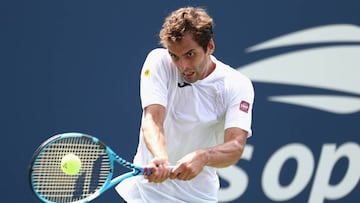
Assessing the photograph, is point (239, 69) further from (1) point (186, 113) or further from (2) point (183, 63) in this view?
(2) point (183, 63)

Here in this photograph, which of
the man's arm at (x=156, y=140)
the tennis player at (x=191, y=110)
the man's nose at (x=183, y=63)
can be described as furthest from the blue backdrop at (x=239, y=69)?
the man's nose at (x=183, y=63)

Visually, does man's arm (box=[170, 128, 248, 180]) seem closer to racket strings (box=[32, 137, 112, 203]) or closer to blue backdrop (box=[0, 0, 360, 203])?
racket strings (box=[32, 137, 112, 203])

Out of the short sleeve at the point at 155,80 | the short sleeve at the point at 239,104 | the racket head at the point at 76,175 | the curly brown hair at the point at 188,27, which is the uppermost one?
the curly brown hair at the point at 188,27

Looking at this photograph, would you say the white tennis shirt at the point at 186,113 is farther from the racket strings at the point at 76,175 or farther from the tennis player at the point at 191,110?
the racket strings at the point at 76,175

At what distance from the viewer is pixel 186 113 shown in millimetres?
4832

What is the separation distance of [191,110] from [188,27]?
0.47 m

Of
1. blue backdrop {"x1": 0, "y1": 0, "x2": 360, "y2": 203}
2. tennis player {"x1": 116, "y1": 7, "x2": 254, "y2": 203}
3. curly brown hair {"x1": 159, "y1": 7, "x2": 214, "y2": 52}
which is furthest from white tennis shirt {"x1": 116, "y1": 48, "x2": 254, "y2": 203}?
blue backdrop {"x1": 0, "y1": 0, "x2": 360, "y2": 203}

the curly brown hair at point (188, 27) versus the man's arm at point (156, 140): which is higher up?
the curly brown hair at point (188, 27)

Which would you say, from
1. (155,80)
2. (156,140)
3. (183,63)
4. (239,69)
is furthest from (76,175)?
(239,69)

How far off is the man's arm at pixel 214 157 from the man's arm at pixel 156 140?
0.07 metres

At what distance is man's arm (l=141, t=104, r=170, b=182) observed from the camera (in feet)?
14.1

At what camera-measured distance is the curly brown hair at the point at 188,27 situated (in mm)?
4582

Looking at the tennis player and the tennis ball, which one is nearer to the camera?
the tennis ball

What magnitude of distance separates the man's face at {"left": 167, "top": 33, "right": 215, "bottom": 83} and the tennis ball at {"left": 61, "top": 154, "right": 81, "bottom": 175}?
69 cm
